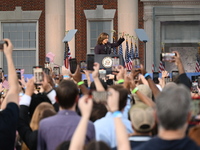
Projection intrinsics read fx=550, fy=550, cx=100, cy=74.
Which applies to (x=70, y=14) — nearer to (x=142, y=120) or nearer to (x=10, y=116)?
(x=10, y=116)

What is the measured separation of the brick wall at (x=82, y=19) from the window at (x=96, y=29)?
0.27m

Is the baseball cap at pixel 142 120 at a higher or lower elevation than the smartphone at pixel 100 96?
lower

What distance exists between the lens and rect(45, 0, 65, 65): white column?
18.1 meters

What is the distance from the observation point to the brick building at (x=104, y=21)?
1792 centimetres

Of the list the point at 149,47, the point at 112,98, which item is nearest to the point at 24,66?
the point at 149,47

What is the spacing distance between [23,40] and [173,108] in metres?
16.4

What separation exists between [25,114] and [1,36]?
45.9 feet

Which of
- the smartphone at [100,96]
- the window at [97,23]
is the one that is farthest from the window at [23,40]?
the smartphone at [100,96]

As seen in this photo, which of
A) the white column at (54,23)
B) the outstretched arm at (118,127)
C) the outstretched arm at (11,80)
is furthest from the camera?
the white column at (54,23)

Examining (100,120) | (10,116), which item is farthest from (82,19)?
(10,116)

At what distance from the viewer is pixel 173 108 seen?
3.16m

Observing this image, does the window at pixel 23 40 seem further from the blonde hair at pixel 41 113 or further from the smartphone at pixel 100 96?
the smartphone at pixel 100 96

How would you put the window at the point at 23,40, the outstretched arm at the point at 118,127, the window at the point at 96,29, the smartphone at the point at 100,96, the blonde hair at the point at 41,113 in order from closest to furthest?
the outstretched arm at the point at 118,127 < the smartphone at the point at 100,96 < the blonde hair at the point at 41,113 < the window at the point at 96,29 < the window at the point at 23,40

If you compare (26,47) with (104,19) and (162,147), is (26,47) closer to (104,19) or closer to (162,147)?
(104,19)
